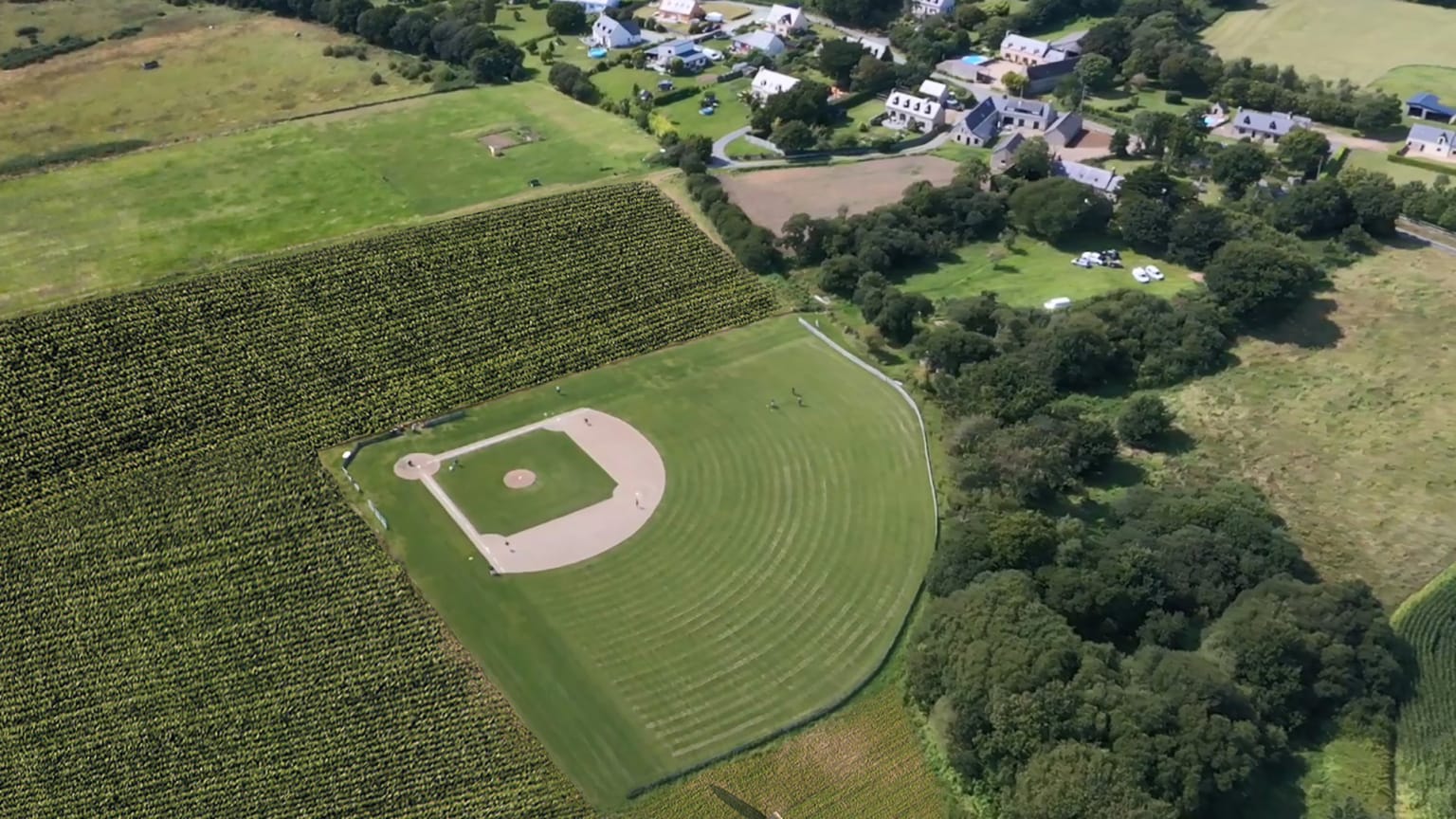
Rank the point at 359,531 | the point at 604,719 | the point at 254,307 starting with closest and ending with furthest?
the point at 604,719 < the point at 359,531 < the point at 254,307

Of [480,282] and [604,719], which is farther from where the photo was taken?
[480,282]

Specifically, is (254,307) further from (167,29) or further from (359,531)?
(167,29)

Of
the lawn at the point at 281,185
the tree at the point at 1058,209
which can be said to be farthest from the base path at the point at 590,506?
the tree at the point at 1058,209

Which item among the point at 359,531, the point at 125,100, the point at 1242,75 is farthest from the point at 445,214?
the point at 1242,75

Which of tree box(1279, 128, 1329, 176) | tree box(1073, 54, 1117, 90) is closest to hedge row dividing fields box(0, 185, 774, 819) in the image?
tree box(1279, 128, 1329, 176)

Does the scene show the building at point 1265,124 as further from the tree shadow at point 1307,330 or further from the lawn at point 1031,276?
the tree shadow at point 1307,330

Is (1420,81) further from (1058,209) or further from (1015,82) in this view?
(1058,209)
